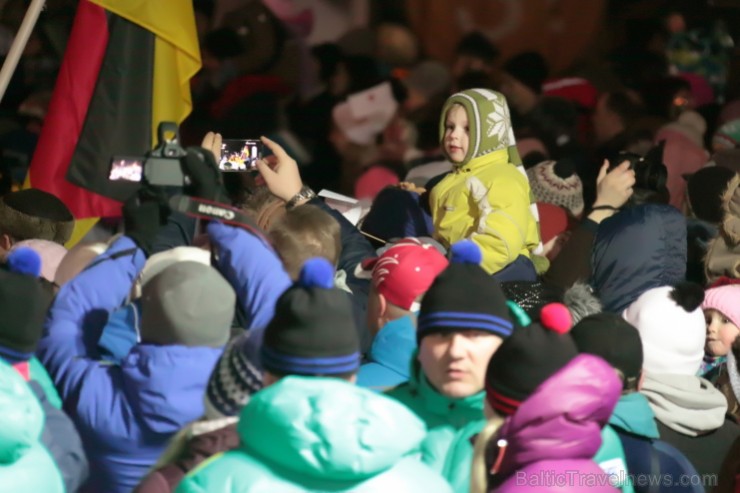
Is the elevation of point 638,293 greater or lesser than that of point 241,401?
lesser

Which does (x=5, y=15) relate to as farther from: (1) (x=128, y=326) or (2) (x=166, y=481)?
(2) (x=166, y=481)

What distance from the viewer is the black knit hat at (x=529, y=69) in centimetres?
960

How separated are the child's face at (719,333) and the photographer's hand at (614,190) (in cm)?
64

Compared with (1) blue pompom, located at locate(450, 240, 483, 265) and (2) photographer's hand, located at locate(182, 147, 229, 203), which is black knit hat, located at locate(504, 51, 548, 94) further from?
(1) blue pompom, located at locate(450, 240, 483, 265)

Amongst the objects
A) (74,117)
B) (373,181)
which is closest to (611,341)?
(74,117)

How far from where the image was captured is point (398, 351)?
4.86m

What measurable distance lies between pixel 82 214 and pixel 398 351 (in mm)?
2821

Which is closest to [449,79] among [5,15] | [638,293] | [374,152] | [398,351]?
[374,152]

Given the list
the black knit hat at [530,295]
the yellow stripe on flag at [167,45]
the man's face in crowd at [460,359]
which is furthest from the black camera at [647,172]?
the man's face in crowd at [460,359]

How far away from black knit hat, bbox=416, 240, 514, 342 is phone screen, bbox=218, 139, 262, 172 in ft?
6.08

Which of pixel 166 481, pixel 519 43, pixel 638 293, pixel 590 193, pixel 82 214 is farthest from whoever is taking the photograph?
pixel 519 43

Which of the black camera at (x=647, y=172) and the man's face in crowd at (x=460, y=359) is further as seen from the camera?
the black camera at (x=647, y=172)

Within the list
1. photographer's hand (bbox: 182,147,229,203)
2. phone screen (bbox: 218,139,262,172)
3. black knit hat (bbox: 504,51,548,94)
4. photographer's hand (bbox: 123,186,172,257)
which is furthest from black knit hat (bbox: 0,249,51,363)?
black knit hat (bbox: 504,51,548,94)

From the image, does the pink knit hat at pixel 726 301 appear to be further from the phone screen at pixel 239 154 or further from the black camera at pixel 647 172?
the phone screen at pixel 239 154
